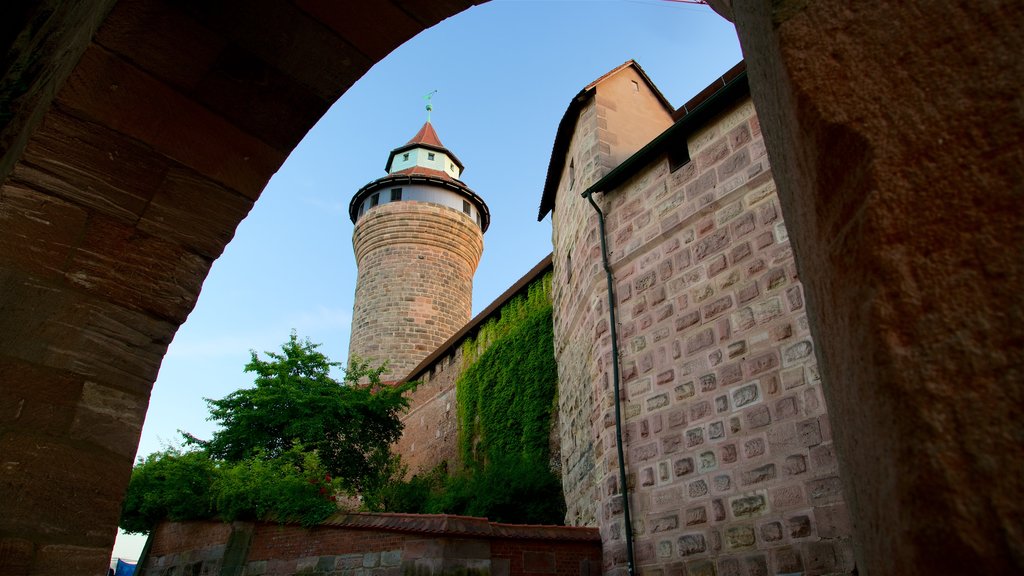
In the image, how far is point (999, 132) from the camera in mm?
737

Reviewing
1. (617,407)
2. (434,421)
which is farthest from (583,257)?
(434,421)

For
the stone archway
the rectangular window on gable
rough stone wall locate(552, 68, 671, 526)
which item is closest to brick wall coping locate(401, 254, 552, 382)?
rough stone wall locate(552, 68, 671, 526)

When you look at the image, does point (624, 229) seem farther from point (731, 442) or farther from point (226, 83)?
point (226, 83)

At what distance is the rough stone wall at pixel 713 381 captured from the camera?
5215 millimetres

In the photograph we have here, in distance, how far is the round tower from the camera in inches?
855

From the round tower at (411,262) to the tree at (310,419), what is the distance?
596cm

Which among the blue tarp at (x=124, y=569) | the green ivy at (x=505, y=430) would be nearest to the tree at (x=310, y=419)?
the green ivy at (x=505, y=430)

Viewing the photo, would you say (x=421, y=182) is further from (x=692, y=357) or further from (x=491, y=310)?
(x=692, y=357)

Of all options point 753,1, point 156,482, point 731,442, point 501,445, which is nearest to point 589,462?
point 731,442

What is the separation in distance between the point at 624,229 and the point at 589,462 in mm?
2832

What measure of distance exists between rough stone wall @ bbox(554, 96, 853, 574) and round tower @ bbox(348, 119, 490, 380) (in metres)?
14.3

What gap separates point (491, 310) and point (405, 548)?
8.06 m

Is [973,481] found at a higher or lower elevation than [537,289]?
lower

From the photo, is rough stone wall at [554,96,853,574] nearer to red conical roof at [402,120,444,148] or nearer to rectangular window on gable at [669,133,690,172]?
Answer: rectangular window on gable at [669,133,690,172]
